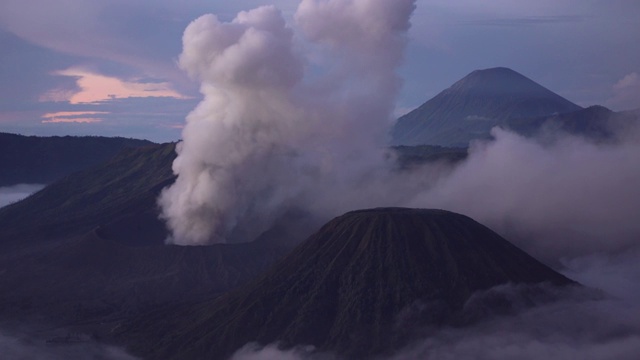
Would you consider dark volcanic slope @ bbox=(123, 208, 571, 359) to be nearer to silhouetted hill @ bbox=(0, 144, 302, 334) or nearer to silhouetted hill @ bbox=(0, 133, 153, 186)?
silhouetted hill @ bbox=(0, 144, 302, 334)

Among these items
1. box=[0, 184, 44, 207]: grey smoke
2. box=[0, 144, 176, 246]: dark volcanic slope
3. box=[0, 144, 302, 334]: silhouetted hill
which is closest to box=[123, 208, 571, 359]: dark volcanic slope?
box=[0, 144, 302, 334]: silhouetted hill

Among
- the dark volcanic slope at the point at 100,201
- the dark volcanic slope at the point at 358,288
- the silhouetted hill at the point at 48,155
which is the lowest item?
the dark volcanic slope at the point at 358,288

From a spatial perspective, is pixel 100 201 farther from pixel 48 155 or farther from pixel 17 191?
pixel 48 155

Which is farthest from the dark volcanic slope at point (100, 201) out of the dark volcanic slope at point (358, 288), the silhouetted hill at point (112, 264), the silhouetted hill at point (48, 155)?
the silhouetted hill at point (48, 155)

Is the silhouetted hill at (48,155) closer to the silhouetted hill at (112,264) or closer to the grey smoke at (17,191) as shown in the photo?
the grey smoke at (17,191)

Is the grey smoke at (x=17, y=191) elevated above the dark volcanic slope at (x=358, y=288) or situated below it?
above

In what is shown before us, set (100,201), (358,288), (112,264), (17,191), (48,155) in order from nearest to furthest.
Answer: (358,288), (112,264), (100,201), (17,191), (48,155)

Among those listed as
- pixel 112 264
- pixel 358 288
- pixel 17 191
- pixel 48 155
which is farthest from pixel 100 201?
pixel 48 155
